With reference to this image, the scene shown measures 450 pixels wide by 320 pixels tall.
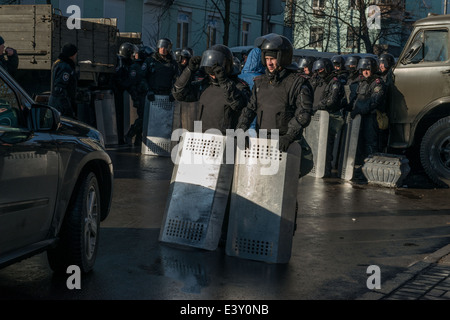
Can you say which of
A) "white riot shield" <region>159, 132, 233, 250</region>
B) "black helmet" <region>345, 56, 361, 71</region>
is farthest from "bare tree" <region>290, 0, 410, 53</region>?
"white riot shield" <region>159, 132, 233, 250</region>

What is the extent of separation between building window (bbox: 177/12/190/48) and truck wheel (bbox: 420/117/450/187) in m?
23.1

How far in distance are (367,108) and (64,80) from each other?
15.8 feet

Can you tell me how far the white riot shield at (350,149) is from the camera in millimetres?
12766

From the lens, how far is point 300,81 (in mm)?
7223

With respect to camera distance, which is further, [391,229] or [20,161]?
[391,229]

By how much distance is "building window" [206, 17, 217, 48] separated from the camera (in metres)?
35.4

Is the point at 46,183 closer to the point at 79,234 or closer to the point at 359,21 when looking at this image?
the point at 79,234

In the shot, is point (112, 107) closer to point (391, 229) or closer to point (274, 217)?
point (391, 229)

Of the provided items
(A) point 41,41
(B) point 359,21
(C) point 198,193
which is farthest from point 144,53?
(B) point 359,21

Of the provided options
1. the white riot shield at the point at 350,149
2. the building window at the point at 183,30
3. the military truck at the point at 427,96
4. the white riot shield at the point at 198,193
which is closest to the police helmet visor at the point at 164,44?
the white riot shield at the point at 350,149

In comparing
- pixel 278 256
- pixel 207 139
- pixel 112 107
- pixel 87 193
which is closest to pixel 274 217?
pixel 278 256

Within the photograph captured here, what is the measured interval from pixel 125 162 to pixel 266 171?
7449mm
